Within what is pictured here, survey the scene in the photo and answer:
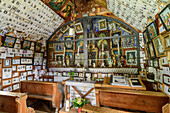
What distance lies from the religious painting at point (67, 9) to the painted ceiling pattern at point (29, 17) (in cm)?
21

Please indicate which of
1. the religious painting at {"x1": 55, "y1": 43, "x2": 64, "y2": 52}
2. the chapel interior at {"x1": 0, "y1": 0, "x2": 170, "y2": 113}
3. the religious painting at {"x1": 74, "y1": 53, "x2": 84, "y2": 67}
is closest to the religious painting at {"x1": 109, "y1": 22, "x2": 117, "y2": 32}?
the chapel interior at {"x1": 0, "y1": 0, "x2": 170, "y2": 113}

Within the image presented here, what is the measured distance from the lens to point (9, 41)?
2.66 meters

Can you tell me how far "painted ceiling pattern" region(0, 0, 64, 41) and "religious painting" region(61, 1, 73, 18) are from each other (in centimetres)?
21

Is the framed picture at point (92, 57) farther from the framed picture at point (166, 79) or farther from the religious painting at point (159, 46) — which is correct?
the framed picture at point (166, 79)

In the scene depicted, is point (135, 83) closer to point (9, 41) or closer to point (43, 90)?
point (43, 90)

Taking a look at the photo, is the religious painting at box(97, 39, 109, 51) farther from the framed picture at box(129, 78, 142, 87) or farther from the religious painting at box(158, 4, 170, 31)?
the religious painting at box(158, 4, 170, 31)

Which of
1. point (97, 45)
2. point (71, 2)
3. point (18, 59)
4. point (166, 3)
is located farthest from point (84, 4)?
point (18, 59)

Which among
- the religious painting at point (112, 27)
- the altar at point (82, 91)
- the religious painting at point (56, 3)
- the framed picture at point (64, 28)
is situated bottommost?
the altar at point (82, 91)

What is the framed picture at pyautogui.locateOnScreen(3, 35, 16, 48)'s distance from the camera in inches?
101

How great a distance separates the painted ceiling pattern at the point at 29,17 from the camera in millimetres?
2244

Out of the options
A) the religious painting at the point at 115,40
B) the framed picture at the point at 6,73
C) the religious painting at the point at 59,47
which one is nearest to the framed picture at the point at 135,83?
the religious painting at the point at 115,40

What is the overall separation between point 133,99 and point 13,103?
2.16 meters

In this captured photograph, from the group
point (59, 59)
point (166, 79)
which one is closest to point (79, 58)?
point (59, 59)

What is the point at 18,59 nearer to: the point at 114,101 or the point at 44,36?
the point at 44,36
